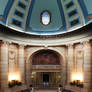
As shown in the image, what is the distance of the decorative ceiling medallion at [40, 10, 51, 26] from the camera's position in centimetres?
1787

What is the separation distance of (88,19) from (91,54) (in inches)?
198

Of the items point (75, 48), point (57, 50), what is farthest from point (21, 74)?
point (75, 48)

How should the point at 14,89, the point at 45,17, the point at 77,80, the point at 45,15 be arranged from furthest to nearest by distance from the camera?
the point at 45,17 < the point at 45,15 < the point at 14,89 < the point at 77,80

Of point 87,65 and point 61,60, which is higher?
point 61,60

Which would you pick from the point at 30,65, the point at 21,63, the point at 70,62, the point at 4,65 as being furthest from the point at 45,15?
the point at 4,65

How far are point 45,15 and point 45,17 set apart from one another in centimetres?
34

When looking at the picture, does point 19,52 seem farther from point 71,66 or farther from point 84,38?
point 84,38

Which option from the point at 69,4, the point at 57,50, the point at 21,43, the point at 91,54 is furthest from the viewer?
the point at 57,50

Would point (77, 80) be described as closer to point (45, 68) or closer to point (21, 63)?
point (45, 68)

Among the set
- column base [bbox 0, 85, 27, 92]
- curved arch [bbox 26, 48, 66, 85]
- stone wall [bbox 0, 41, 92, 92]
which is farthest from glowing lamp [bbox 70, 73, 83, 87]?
column base [bbox 0, 85, 27, 92]

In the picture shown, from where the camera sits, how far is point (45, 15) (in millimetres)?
18125

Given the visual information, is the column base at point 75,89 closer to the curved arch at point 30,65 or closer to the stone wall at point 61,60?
the stone wall at point 61,60

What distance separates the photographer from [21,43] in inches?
687

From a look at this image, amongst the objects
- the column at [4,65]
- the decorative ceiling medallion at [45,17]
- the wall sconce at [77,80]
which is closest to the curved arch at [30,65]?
the wall sconce at [77,80]
